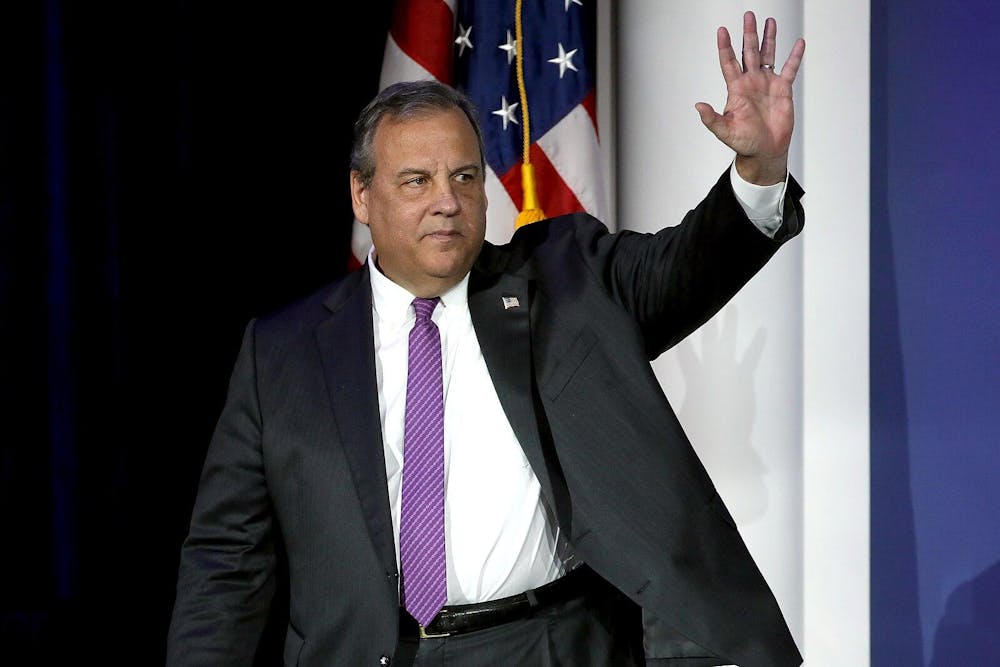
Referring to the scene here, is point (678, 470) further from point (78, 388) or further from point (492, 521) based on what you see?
point (78, 388)

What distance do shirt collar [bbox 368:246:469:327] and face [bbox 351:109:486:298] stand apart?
0.02 metres

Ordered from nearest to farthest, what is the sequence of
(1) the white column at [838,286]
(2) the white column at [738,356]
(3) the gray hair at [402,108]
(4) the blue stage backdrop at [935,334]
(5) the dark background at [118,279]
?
(3) the gray hair at [402,108]
(5) the dark background at [118,279]
(4) the blue stage backdrop at [935,334]
(2) the white column at [738,356]
(1) the white column at [838,286]

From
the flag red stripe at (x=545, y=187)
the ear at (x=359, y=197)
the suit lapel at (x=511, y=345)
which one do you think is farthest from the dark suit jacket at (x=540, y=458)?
the flag red stripe at (x=545, y=187)

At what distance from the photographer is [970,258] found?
8.11 feet

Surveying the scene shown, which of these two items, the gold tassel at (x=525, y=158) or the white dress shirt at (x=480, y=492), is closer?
the white dress shirt at (x=480, y=492)

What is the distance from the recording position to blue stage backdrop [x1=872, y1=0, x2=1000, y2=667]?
8.05 feet

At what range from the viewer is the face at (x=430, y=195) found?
184 cm

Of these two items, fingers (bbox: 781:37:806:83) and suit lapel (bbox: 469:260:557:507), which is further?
suit lapel (bbox: 469:260:557:507)

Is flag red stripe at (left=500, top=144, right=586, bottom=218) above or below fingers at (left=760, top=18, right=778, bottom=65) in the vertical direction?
below

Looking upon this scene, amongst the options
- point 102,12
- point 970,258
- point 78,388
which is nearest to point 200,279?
point 78,388

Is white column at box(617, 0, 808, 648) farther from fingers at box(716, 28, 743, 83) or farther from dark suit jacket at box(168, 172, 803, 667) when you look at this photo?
fingers at box(716, 28, 743, 83)

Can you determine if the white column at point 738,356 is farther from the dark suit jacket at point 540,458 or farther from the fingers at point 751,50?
the fingers at point 751,50

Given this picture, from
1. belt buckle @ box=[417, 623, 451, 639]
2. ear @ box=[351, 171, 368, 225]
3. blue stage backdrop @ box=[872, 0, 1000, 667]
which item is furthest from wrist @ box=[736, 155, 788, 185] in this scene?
blue stage backdrop @ box=[872, 0, 1000, 667]

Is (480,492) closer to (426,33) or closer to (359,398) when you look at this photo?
(359,398)
